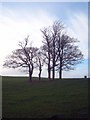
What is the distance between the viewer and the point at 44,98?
380 inches

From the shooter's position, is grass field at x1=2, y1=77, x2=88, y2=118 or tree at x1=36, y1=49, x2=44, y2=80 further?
tree at x1=36, y1=49, x2=44, y2=80

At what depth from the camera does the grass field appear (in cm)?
768

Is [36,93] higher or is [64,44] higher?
[64,44]

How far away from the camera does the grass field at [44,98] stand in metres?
7.68

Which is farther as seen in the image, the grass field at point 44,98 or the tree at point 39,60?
the tree at point 39,60

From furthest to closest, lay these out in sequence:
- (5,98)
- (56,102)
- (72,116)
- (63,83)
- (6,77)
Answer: (63,83), (6,77), (5,98), (56,102), (72,116)

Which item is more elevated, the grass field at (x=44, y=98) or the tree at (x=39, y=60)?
the tree at (x=39, y=60)

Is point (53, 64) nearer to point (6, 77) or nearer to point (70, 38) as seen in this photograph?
point (70, 38)

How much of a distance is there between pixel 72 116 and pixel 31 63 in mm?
6255

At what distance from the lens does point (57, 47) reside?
1346cm

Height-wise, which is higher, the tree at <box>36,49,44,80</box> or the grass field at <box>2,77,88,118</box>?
the tree at <box>36,49,44,80</box>

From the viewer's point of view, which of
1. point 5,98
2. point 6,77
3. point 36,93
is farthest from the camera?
point 6,77

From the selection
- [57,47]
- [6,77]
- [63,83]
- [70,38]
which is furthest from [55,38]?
[6,77]

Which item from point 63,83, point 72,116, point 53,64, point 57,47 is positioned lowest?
point 72,116
